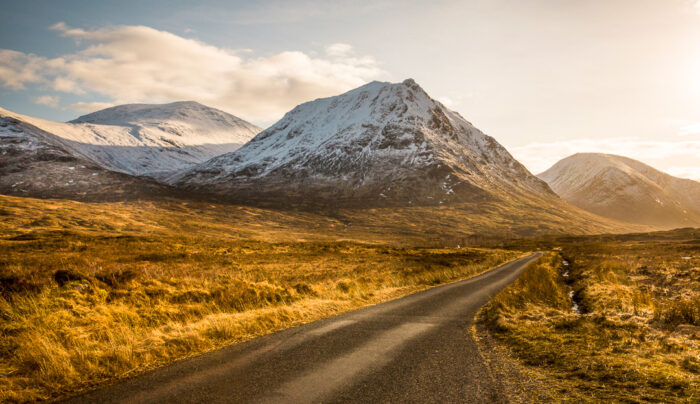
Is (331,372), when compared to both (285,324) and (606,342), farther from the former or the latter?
(606,342)

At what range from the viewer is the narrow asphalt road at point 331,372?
6.07 meters

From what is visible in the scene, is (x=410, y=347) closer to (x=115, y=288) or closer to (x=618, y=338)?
(x=618, y=338)

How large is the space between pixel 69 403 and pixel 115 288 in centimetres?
975

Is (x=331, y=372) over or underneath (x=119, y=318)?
over

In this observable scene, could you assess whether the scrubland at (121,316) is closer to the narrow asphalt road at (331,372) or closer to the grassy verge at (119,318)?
the grassy verge at (119,318)

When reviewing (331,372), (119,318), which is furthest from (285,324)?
(119,318)

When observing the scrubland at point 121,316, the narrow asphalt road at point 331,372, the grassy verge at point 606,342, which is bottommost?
the scrubland at point 121,316

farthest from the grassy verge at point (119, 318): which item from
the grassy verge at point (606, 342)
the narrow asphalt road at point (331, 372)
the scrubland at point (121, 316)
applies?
the grassy verge at point (606, 342)

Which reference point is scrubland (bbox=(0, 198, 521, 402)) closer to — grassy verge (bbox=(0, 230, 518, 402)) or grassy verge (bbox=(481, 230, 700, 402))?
grassy verge (bbox=(0, 230, 518, 402))

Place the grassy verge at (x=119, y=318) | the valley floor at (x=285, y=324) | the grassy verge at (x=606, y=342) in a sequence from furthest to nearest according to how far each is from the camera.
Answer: the grassy verge at (x=119, y=318) < the valley floor at (x=285, y=324) < the grassy verge at (x=606, y=342)

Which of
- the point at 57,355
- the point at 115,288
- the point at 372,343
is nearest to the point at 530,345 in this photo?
the point at 372,343

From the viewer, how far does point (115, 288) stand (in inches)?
559

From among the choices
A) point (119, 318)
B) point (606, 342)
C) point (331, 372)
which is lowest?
point (119, 318)

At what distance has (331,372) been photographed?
7.09 meters
